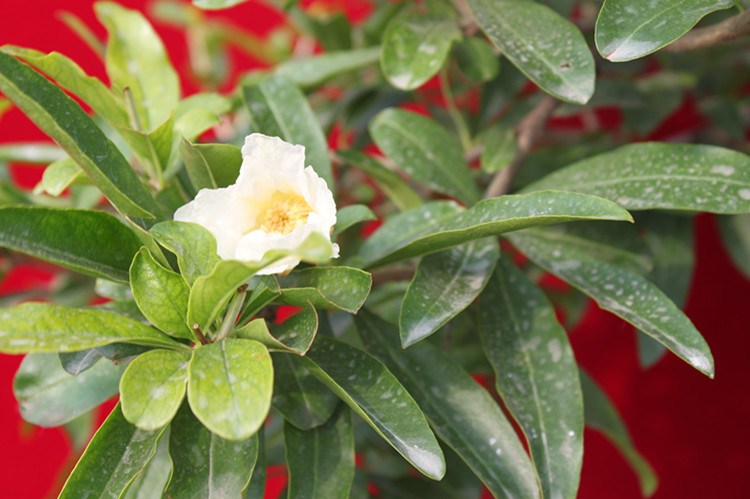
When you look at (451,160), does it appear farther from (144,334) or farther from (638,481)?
(638,481)

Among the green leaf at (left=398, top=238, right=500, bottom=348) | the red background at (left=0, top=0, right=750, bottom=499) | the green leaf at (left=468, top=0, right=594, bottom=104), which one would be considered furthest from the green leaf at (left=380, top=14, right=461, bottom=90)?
the red background at (left=0, top=0, right=750, bottom=499)

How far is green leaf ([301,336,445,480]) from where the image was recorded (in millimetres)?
406

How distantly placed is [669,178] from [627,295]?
10cm

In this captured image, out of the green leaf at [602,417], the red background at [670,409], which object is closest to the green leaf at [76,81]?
the green leaf at [602,417]

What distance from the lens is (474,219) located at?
451 mm

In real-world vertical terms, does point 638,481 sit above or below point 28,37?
below

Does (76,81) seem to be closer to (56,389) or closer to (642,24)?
(56,389)

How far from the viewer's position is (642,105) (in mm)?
854

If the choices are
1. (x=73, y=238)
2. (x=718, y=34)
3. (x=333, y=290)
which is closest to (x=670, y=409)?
(x=718, y=34)

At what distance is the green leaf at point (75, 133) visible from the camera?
38cm

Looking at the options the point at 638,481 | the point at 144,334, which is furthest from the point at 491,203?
the point at 638,481

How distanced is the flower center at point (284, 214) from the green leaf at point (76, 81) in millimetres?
→ 179

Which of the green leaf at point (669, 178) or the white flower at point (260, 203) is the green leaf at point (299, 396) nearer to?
the white flower at point (260, 203)

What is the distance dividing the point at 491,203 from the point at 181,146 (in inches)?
8.8
